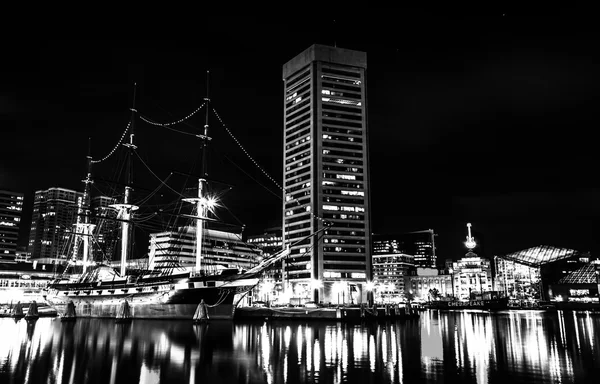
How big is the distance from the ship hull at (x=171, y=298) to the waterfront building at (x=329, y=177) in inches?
2714

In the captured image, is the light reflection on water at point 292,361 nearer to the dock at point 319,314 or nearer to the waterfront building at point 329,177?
the dock at point 319,314

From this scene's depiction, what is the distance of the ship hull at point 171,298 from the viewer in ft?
215

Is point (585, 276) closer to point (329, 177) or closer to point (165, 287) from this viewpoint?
point (329, 177)

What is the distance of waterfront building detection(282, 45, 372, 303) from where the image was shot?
140 m

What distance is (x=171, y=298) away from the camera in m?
67.6

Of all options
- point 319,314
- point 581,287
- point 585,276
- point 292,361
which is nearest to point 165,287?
point 319,314

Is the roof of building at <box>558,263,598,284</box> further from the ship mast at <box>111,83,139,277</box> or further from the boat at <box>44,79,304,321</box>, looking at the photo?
the ship mast at <box>111,83,139,277</box>

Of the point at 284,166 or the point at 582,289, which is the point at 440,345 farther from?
the point at 582,289

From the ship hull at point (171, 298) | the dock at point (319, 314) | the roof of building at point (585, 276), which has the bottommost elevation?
the dock at point (319, 314)

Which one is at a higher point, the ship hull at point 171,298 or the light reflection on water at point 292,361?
the ship hull at point 171,298

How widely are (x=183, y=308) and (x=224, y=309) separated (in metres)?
6.00

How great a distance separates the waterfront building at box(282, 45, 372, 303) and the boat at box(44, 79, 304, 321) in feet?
204

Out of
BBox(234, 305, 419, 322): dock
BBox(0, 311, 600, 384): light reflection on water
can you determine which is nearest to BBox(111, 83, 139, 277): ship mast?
BBox(234, 305, 419, 322): dock

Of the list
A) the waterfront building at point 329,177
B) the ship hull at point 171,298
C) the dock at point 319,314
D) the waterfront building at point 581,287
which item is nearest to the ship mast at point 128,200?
the ship hull at point 171,298
